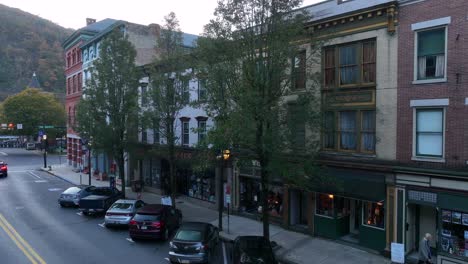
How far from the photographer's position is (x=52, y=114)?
78438mm

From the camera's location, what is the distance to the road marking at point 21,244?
14555mm

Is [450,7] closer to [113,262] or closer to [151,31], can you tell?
[113,262]

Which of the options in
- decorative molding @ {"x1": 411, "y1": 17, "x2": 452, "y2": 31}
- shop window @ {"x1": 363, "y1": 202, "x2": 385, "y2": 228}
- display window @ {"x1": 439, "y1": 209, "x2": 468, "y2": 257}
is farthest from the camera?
shop window @ {"x1": 363, "y1": 202, "x2": 385, "y2": 228}

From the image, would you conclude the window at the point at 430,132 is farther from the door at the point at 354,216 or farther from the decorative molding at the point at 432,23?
the door at the point at 354,216

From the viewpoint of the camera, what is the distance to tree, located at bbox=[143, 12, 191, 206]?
21719mm

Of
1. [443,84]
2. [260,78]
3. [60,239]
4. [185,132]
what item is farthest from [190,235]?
[185,132]

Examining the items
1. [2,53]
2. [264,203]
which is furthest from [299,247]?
[2,53]

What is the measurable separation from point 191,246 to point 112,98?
16.0 meters

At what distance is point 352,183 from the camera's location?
54.2ft

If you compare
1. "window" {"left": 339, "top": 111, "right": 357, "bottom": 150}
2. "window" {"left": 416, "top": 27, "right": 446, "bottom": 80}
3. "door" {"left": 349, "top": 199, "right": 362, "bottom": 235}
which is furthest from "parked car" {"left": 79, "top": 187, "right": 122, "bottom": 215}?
"window" {"left": 416, "top": 27, "right": 446, "bottom": 80}

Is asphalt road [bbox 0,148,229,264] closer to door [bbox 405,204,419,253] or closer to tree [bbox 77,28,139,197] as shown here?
tree [bbox 77,28,139,197]

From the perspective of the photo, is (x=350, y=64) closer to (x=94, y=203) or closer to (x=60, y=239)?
(x=60, y=239)

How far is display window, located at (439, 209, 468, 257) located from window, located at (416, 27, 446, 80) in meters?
5.14

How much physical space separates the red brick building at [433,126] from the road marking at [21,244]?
14347 millimetres
